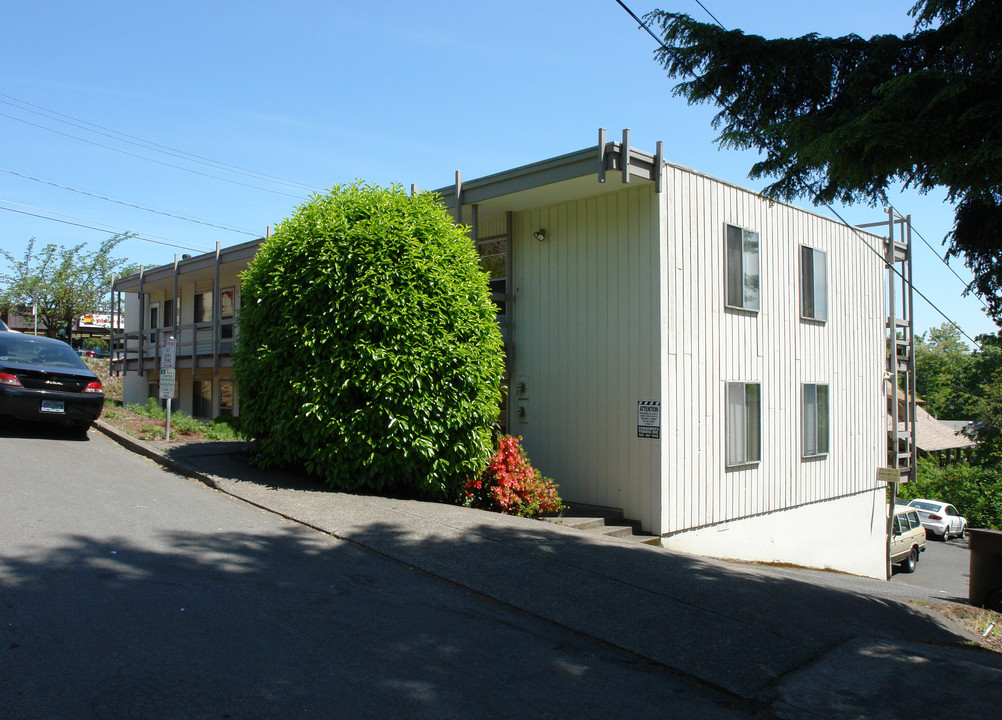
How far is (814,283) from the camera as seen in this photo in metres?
15.5

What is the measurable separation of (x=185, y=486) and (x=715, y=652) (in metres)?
6.94

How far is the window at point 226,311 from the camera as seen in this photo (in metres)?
21.5

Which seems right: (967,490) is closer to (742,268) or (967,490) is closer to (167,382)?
(742,268)

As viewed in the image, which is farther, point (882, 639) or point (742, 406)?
point (742, 406)

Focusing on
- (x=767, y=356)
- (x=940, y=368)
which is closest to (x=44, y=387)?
(x=767, y=356)

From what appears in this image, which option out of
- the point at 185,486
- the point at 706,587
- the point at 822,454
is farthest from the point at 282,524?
the point at 822,454

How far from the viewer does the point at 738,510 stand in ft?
43.5

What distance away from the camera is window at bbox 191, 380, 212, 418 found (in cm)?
2419

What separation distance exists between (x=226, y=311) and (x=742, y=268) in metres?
16.2

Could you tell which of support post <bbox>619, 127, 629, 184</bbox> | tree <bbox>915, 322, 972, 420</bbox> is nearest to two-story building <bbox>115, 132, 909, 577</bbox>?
support post <bbox>619, 127, 629, 184</bbox>

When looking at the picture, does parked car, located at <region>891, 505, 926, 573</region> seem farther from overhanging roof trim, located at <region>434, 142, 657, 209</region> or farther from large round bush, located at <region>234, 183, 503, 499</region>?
large round bush, located at <region>234, 183, 503, 499</region>

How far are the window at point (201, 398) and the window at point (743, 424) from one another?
16785 millimetres

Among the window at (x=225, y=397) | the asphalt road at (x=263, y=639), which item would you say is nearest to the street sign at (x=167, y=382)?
the asphalt road at (x=263, y=639)

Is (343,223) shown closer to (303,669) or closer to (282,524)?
(282,524)
